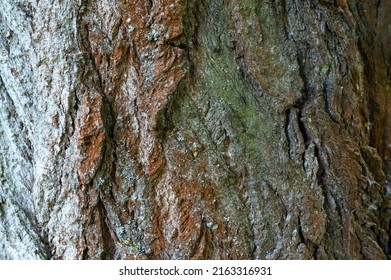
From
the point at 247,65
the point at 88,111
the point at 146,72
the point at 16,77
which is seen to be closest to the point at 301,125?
the point at 247,65

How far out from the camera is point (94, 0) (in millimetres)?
929

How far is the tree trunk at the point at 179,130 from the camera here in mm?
924

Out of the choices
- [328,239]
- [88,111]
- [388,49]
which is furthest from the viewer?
[388,49]

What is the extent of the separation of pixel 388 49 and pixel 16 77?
3.26 ft

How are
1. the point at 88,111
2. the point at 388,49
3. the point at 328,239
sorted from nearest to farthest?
1. the point at 88,111
2. the point at 328,239
3. the point at 388,49

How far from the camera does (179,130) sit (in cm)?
93

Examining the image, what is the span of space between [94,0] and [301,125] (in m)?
0.56

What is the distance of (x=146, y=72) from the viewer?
919 mm

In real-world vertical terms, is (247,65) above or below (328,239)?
above

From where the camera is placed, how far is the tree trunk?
3.03ft

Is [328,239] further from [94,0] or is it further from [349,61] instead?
[94,0]

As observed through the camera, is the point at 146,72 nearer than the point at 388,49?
Yes

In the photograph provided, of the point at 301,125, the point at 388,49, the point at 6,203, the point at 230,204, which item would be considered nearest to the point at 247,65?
the point at 301,125
